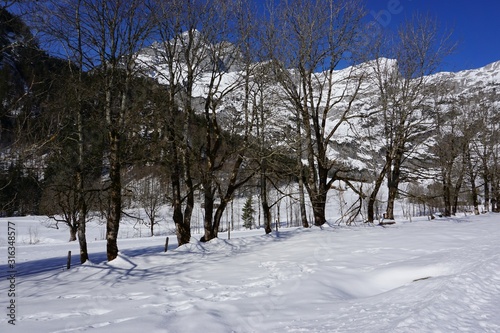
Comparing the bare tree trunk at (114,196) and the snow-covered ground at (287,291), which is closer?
the snow-covered ground at (287,291)

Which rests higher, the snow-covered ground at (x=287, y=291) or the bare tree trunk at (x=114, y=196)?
the bare tree trunk at (x=114, y=196)

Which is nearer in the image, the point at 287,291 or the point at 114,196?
the point at 287,291

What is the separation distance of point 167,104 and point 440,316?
32.2 ft

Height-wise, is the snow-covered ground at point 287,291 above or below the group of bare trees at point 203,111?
below

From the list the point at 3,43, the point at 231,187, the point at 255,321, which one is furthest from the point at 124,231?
the point at 255,321

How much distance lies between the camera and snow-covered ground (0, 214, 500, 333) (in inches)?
155

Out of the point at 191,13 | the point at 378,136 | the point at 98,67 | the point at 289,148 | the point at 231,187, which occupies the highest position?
the point at 191,13

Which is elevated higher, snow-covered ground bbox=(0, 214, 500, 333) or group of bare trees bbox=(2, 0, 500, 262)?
group of bare trees bbox=(2, 0, 500, 262)

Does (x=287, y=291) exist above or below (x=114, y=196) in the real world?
below

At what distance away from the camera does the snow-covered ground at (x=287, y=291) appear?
3.93 meters

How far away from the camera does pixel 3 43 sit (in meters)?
7.04

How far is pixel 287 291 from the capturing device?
17.9ft

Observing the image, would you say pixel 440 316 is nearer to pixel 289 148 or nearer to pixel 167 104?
pixel 289 148

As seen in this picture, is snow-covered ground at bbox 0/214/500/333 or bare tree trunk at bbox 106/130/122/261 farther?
bare tree trunk at bbox 106/130/122/261
